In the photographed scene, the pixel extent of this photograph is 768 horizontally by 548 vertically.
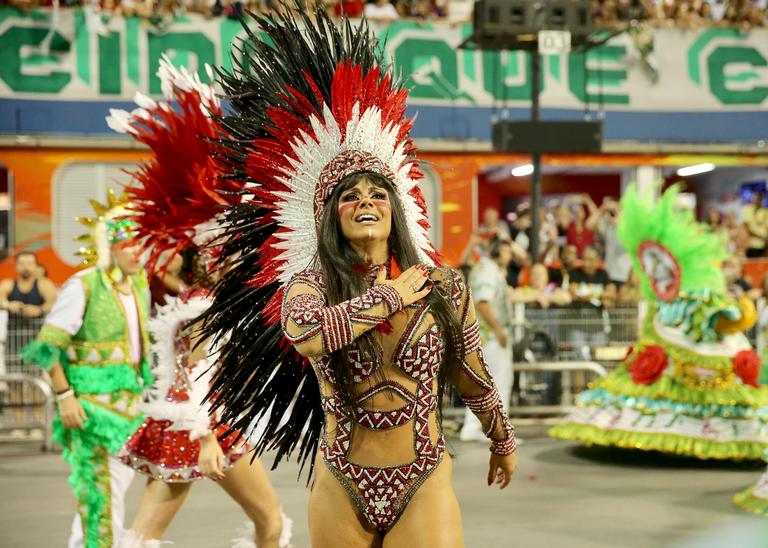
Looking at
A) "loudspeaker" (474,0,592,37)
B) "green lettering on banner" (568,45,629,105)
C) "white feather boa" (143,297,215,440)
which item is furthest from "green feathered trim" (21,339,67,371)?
"green lettering on banner" (568,45,629,105)

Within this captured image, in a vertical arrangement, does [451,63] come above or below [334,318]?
above

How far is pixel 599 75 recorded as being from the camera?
14.5 m

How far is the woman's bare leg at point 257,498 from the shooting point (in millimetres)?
4164

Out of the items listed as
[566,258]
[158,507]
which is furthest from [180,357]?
[566,258]

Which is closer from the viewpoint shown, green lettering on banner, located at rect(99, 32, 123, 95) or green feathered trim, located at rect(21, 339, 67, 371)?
green feathered trim, located at rect(21, 339, 67, 371)

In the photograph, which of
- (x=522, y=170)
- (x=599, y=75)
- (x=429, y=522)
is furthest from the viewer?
(x=522, y=170)

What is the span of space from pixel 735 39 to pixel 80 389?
12.7 meters

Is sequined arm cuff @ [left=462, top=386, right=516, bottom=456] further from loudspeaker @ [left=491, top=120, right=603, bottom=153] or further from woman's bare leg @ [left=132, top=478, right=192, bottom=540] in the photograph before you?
loudspeaker @ [left=491, top=120, right=603, bottom=153]

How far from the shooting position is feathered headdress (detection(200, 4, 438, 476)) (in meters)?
3.10

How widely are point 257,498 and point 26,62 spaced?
33.1ft

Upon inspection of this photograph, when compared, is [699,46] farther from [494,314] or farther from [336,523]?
[336,523]

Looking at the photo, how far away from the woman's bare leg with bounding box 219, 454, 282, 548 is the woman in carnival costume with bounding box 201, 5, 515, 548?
0.77 meters

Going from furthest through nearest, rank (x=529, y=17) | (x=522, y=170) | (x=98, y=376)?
(x=522, y=170) → (x=529, y=17) → (x=98, y=376)

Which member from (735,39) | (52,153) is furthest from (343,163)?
(735,39)
